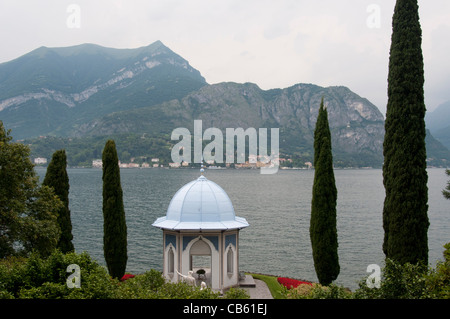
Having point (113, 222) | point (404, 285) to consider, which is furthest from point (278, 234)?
point (404, 285)

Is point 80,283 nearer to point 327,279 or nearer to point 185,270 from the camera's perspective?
point 185,270

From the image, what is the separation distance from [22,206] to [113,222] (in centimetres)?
489

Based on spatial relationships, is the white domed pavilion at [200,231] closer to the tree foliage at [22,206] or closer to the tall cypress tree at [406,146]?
the tree foliage at [22,206]

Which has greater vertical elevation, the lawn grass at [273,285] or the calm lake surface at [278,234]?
the lawn grass at [273,285]

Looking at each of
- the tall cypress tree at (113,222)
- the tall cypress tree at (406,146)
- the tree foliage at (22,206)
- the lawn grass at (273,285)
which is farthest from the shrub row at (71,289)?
the tall cypress tree at (406,146)

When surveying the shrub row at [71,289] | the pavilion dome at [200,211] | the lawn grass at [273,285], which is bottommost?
the lawn grass at [273,285]

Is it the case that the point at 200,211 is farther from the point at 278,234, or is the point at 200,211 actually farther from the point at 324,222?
the point at 278,234

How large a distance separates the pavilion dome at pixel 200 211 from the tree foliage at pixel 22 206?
5197mm

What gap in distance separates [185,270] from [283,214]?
1745 inches

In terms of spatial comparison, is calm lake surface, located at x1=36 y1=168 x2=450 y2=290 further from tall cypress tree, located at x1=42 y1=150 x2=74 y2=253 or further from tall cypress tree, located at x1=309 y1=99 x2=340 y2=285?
tall cypress tree, located at x1=42 y1=150 x2=74 y2=253

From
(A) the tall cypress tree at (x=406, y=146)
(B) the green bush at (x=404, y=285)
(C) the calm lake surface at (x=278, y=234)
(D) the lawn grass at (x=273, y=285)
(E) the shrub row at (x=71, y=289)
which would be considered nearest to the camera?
(B) the green bush at (x=404, y=285)

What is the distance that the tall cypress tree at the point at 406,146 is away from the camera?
18.4 m

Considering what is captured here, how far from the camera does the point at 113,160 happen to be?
74.5ft

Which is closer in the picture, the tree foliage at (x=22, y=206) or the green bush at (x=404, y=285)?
the green bush at (x=404, y=285)
